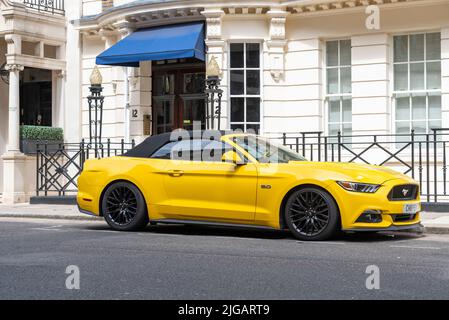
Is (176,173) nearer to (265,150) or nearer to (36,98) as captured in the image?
(265,150)

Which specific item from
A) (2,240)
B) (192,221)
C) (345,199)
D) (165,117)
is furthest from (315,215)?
(165,117)

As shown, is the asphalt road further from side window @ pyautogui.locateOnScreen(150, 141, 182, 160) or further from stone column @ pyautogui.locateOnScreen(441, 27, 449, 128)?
stone column @ pyautogui.locateOnScreen(441, 27, 449, 128)

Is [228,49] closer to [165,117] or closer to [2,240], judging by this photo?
[165,117]

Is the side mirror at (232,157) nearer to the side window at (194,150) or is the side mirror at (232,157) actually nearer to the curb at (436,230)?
the side window at (194,150)

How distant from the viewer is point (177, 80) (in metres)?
19.3

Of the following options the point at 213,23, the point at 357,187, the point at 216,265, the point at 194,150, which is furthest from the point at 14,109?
the point at 216,265

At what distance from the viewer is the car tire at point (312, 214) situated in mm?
9555

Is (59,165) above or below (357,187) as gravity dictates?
above

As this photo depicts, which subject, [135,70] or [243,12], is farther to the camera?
[135,70]

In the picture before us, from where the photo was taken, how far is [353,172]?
970cm

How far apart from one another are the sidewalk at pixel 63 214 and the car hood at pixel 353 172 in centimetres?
145

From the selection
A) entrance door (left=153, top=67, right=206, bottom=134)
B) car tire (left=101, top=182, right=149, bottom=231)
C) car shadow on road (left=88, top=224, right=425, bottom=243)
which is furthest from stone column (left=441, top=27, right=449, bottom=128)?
car tire (left=101, top=182, right=149, bottom=231)

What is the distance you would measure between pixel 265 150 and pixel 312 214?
4.51 ft
